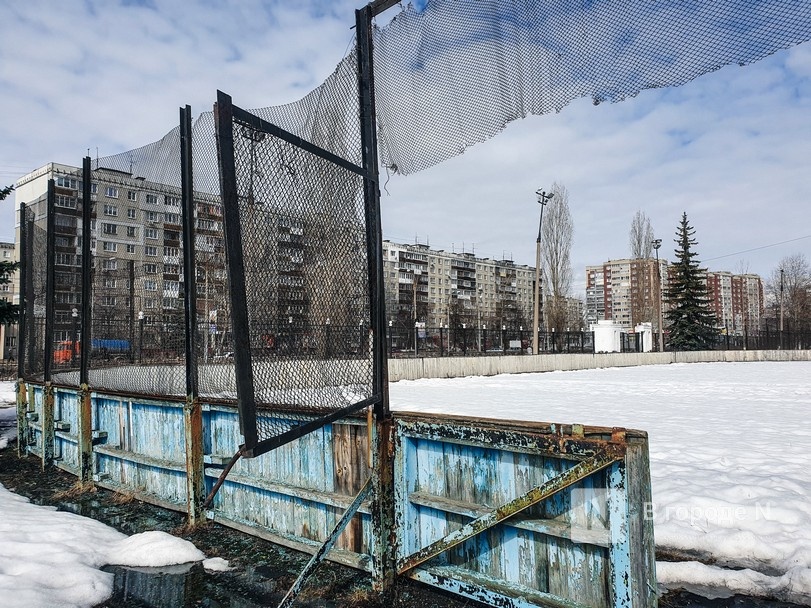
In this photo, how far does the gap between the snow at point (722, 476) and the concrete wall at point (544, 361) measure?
6.67 meters

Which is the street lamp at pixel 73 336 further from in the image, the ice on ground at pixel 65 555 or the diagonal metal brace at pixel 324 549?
the diagonal metal brace at pixel 324 549

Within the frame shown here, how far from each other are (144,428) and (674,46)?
5450 millimetres

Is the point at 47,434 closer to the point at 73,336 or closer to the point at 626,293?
the point at 73,336

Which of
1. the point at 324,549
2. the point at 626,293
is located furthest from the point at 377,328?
the point at 626,293


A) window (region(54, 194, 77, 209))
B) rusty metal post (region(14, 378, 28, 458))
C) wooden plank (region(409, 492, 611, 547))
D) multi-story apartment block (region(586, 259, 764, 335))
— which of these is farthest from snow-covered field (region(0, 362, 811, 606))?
multi-story apartment block (region(586, 259, 764, 335))

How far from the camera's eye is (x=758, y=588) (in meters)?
3.30

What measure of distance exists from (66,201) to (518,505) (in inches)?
335

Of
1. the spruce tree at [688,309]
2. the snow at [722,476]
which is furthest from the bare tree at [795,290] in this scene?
the snow at [722,476]

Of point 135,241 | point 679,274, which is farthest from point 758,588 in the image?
point 679,274

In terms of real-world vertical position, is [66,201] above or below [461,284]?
below

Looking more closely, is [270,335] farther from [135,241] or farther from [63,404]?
[63,404]

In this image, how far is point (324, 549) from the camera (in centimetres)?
302

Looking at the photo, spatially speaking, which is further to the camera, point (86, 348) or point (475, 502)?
point (86, 348)

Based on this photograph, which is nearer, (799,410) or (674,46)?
(674,46)
